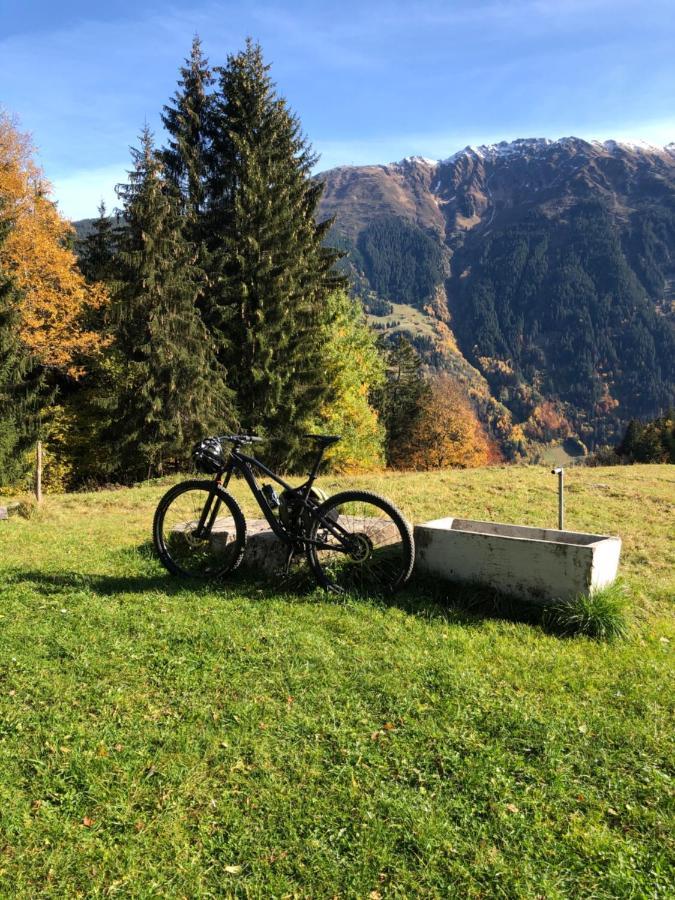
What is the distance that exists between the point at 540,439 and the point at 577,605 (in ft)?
666

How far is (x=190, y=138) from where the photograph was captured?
24.9 meters

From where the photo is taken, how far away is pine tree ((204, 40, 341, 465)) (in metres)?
23.3

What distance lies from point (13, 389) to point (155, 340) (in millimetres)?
5872

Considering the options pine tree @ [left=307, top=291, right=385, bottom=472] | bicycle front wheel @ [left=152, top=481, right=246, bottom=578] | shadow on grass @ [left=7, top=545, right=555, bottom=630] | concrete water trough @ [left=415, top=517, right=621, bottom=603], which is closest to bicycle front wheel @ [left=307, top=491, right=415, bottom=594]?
shadow on grass @ [left=7, top=545, right=555, bottom=630]

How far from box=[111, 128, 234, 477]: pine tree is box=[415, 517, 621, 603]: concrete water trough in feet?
55.8

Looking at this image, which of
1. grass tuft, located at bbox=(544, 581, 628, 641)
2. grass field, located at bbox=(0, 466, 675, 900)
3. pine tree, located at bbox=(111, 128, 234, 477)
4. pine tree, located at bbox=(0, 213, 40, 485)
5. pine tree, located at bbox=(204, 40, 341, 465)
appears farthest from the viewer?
pine tree, located at bbox=(204, 40, 341, 465)

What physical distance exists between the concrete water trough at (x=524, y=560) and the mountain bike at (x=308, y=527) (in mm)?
365

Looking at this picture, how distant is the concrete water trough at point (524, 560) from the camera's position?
4.88m

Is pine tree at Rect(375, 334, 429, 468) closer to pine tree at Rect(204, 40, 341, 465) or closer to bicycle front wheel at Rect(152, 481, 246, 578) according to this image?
pine tree at Rect(204, 40, 341, 465)

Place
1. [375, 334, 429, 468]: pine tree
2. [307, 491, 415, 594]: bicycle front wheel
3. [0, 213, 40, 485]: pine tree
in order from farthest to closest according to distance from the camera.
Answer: [375, 334, 429, 468]: pine tree → [0, 213, 40, 485]: pine tree → [307, 491, 415, 594]: bicycle front wheel

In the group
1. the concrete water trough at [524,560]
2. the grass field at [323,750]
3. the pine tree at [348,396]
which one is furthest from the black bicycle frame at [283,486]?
the pine tree at [348,396]

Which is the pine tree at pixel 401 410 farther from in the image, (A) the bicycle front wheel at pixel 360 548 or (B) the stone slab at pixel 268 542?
(A) the bicycle front wheel at pixel 360 548

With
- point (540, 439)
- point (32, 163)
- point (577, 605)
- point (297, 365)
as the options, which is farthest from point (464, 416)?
point (540, 439)

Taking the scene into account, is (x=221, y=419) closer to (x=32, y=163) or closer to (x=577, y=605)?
(x=32, y=163)
